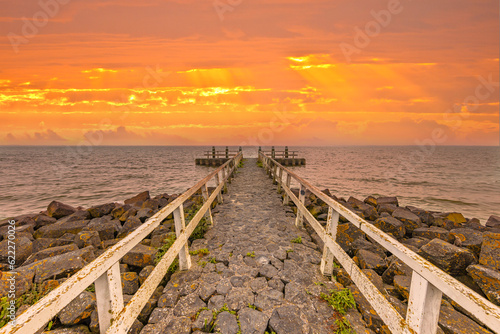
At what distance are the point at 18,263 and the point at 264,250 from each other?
592 centimetres

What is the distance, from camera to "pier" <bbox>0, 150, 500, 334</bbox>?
1.75 metres

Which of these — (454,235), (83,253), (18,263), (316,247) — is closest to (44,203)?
(18,263)

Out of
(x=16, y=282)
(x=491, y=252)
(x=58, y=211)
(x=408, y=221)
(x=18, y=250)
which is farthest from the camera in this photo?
(x=58, y=211)

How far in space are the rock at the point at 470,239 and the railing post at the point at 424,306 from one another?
5.76m

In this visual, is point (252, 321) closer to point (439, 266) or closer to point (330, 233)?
point (330, 233)

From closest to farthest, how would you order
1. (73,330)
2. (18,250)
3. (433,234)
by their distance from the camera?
(73,330)
(18,250)
(433,234)

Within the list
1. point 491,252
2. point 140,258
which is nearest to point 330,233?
point 140,258

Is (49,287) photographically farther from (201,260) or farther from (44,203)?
(44,203)

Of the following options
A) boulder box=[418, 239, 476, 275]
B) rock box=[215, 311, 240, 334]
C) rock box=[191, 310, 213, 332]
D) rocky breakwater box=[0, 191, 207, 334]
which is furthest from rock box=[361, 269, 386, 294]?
rocky breakwater box=[0, 191, 207, 334]

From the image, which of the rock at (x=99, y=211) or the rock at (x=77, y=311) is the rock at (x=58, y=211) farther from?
the rock at (x=77, y=311)

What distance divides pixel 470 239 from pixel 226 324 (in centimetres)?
696

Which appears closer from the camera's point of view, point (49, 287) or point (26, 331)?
point (26, 331)

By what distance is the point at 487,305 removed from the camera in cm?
140

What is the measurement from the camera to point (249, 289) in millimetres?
3543
